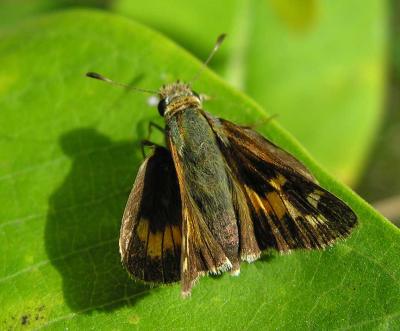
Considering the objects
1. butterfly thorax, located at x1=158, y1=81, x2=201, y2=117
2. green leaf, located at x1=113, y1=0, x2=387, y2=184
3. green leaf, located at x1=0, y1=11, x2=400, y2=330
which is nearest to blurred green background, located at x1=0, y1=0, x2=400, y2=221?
green leaf, located at x1=113, y1=0, x2=387, y2=184

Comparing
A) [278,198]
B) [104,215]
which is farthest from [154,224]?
[278,198]

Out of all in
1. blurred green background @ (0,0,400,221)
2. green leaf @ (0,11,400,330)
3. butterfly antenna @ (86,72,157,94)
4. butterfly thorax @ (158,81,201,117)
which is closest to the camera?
green leaf @ (0,11,400,330)

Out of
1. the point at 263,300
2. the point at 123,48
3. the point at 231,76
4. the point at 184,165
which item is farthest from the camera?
the point at 231,76

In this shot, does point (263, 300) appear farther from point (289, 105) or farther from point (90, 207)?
point (289, 105)

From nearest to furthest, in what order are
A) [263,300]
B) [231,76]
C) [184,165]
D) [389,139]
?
1. [263,300]
2. [184,165]
3. [231,76]
4. [389,139]

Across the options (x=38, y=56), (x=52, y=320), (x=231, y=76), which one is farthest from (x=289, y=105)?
(x=52, y=320)

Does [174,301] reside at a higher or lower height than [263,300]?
lower

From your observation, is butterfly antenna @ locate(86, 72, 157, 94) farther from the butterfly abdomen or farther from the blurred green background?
the blurred green background
